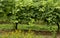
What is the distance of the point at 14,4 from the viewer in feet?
48.5

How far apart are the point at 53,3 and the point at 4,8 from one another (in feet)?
11.9

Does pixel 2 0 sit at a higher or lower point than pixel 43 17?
higher

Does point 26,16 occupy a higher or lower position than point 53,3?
lower

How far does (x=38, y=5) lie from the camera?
1458cm

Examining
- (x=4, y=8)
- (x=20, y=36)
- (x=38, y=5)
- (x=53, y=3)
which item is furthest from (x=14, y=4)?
(x=20, y=36)

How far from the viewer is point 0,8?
574 inches

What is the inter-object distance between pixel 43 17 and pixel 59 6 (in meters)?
1.48

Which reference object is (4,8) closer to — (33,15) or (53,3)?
(33,15)

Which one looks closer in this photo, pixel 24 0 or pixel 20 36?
pixel 20 36

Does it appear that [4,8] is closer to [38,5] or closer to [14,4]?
[14,4]

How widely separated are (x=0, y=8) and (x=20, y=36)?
5770 mm

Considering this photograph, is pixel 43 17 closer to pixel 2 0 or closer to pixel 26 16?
pixel 26 16

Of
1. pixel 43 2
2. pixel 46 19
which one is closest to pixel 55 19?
pixel 46 19

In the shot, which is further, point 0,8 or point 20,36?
point 0,8
